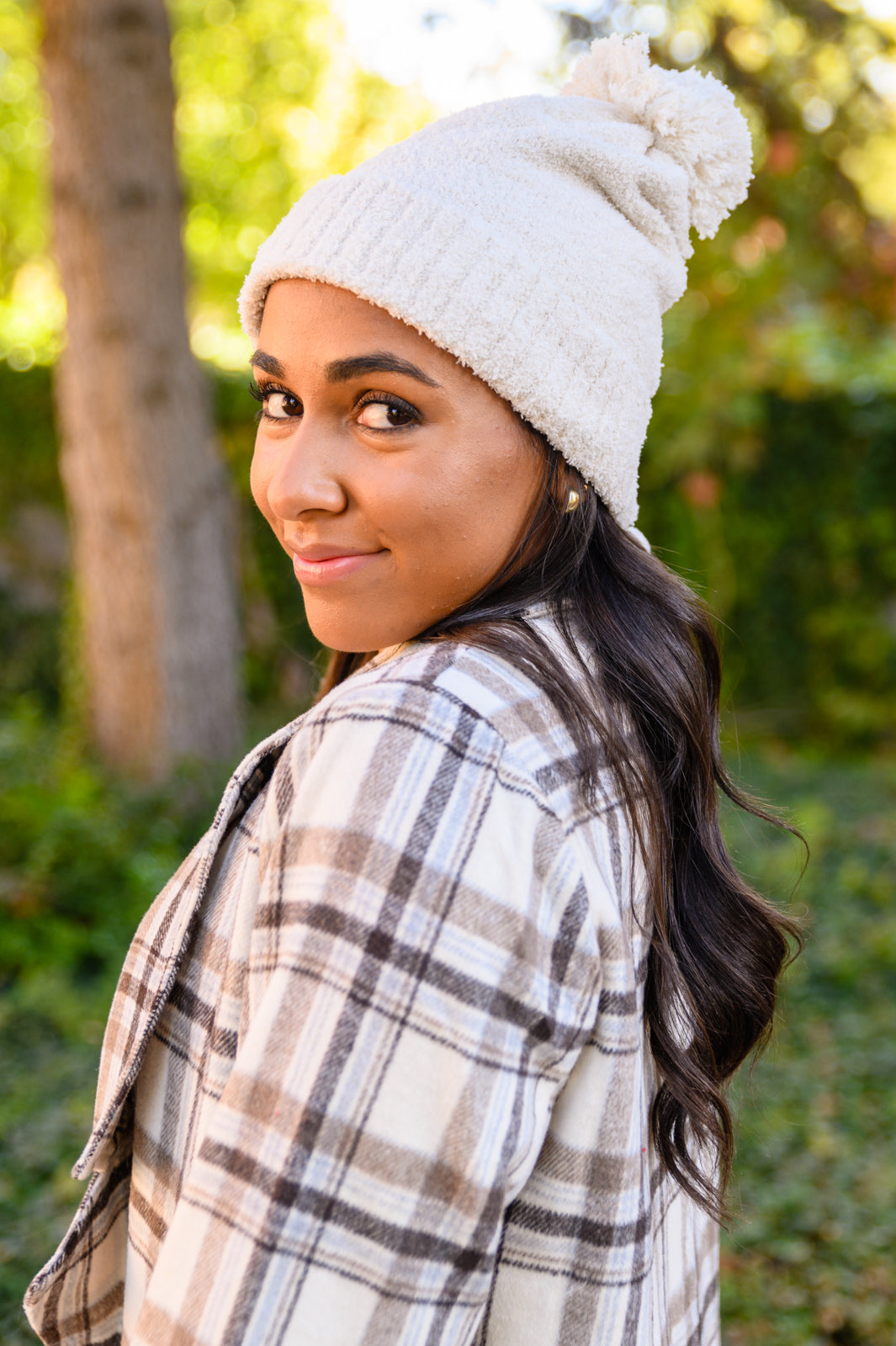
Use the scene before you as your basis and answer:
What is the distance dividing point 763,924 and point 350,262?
91 cm

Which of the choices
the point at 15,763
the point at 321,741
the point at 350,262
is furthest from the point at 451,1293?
the point at 15,763

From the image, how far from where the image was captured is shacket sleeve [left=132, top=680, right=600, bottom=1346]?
86cm

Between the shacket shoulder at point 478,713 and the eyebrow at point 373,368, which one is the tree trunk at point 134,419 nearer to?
the eyebrow at point 373,368

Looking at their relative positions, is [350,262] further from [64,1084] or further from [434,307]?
[64,1084]

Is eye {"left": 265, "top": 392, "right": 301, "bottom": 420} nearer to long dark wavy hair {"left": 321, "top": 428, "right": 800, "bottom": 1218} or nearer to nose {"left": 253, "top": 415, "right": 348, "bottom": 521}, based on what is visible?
nose {"left": 253, "top": 415, "right": 348, "bottom": 521}

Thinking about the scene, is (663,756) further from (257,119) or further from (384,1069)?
(257,119)

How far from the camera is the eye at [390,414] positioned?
1106 mm

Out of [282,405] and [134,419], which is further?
[134,419]

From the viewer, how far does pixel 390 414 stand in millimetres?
1109

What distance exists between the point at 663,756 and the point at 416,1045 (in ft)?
1.66

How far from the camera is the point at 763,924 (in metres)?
1.36

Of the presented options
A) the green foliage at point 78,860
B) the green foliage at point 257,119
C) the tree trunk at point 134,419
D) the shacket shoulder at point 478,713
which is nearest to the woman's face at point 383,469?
the shacket shoulder at point 478,713

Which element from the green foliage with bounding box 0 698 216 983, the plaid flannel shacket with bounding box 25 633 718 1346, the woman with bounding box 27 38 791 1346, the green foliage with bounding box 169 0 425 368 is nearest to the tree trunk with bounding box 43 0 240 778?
the green foliage with bounding box 0 698 216 983

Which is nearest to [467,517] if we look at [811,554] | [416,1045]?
[416,1045]
